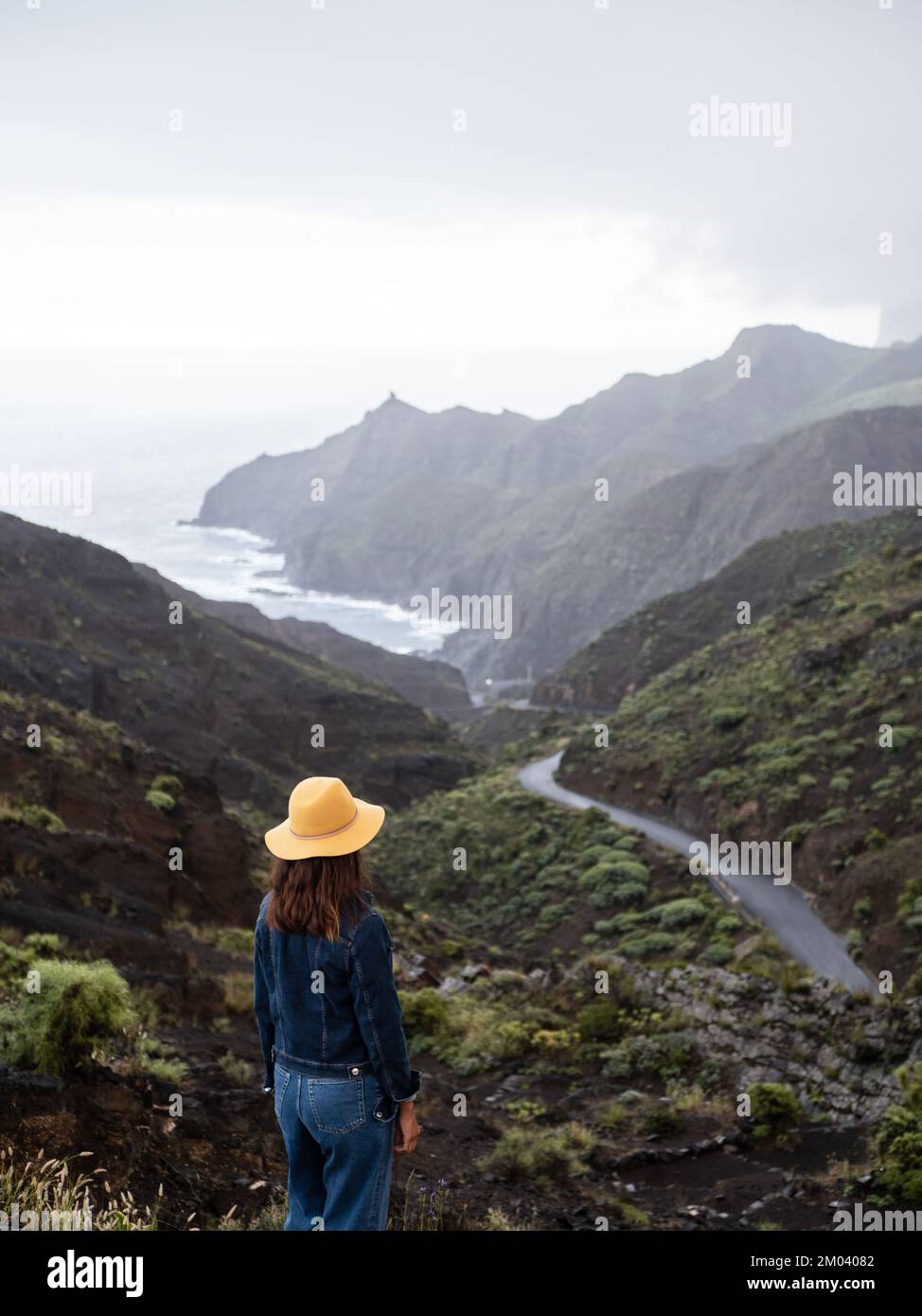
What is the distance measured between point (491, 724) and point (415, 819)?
128 ft

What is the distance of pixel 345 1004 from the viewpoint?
4.03 m

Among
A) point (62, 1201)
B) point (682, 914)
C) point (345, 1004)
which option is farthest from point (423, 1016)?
point (682, 914)

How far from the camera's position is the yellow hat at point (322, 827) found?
397 centimetres

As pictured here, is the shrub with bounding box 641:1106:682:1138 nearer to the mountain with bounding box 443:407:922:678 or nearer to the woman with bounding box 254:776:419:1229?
the woman with bounding box 254:776:419:1229

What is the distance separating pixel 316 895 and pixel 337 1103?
83 centimetres

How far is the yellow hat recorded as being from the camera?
397cm

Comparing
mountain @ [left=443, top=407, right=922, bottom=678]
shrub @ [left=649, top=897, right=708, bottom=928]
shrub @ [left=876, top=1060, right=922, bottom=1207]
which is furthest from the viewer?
mountain @ [left=443, top=407, right=922, bottom=678]

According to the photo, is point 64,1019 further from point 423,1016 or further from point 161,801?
point 161,801

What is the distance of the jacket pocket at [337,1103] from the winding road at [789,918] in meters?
14.2

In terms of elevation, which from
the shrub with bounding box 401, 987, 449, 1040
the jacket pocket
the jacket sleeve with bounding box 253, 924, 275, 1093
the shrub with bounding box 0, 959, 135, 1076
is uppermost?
the jacket sleeve with bounding box 253, 924, 275, 1093

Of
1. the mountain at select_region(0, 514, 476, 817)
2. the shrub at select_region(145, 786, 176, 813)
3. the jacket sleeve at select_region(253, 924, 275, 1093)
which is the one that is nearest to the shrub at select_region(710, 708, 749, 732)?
the mountain at select_region(0, 514, 476, 817)

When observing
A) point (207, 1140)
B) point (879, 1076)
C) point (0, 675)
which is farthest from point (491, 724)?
point (207, 1140)
